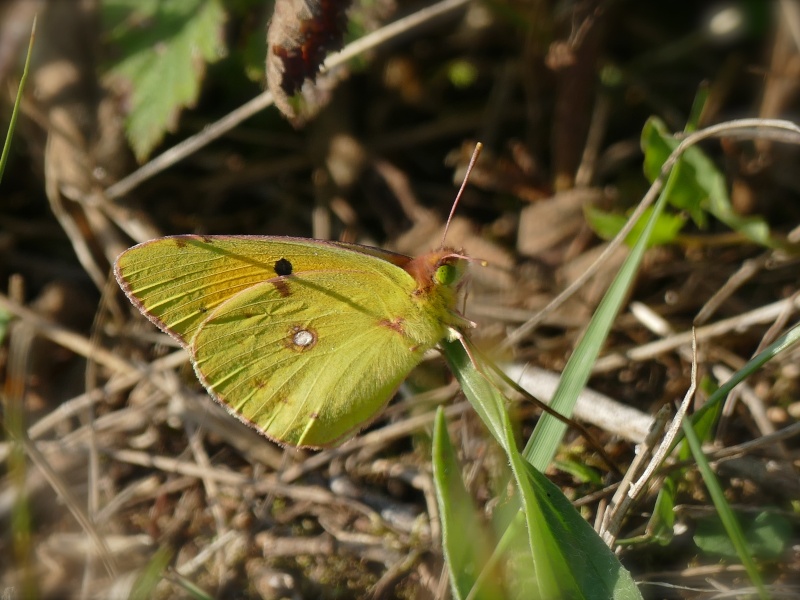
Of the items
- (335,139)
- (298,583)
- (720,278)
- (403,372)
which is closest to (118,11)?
(335,139)

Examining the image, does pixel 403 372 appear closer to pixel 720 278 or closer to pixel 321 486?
Result: pixel 321 486

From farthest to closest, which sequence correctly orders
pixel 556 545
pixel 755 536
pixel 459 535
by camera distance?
pixel 755 536, pixel 459 535, pixel 556 545

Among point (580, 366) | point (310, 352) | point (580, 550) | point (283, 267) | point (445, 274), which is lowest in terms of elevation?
point (580, 550)

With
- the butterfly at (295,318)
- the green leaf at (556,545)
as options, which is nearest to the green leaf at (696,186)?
the butterfly at (295,318)

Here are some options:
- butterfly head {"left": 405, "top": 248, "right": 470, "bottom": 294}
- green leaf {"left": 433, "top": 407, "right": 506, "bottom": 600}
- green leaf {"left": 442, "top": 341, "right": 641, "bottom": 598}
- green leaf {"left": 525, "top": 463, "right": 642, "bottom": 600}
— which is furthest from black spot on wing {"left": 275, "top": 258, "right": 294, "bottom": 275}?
green leaf {"left": 525, "top": 463, "right": 642, "bottom": 600}

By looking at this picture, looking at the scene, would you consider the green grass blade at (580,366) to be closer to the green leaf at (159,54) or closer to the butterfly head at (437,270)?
the butterfly head at (437,270)

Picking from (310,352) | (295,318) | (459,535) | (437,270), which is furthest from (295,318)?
(459,535)

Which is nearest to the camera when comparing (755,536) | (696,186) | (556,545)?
(556,545)

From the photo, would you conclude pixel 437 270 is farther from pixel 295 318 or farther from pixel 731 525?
pixel 731 525
